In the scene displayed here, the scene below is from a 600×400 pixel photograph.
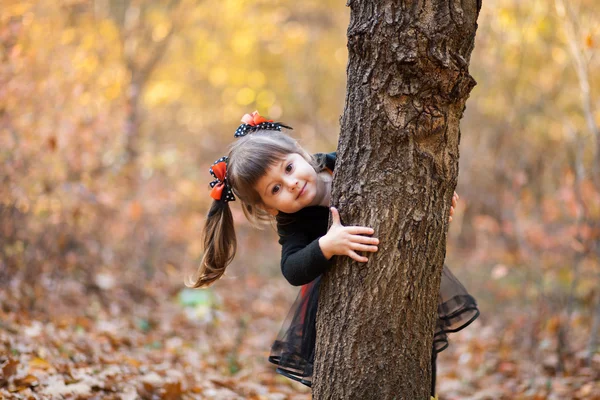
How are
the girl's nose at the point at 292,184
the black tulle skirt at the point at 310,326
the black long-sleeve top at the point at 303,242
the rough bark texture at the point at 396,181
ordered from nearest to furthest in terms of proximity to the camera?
the rough bark texture at the point at 396,181 → the black long-sleeve top at the point at 303,242 → the girl's nose at the point at 292,184 → the black tulle skirt at the point at 310,326

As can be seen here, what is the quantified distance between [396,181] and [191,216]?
27.7 ft

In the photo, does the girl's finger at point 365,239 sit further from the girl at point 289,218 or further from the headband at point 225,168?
the headband at point 225,168

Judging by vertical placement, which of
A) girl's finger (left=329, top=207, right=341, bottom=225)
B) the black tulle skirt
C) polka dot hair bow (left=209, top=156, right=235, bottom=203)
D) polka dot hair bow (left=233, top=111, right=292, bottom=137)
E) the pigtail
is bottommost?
the black tulle skirt

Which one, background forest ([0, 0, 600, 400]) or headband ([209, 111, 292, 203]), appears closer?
headband ([209, 111, 292, 203])

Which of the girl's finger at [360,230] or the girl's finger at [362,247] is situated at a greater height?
the girl's finger at [360,230]

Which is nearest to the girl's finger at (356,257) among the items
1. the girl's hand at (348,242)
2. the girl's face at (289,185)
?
the girl's hand at (348,242)

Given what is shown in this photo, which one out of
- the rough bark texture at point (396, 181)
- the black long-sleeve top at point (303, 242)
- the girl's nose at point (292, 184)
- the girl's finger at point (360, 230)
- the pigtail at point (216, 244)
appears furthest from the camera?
the pigtail at point (216, 244)

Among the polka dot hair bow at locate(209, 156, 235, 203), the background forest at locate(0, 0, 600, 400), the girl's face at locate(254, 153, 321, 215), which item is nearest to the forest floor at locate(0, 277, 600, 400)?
the background forest at locate(0, 0, 600, 400)

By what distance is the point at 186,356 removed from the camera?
169 inches

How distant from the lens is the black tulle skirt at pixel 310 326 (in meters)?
2.57

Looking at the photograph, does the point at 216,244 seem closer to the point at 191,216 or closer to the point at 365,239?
the point at 365,239

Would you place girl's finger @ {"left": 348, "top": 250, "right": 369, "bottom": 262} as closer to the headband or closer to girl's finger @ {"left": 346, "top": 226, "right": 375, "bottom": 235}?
girl's finger @ {"left": 346, "top": 226, "right": 375, "bottom": 235}

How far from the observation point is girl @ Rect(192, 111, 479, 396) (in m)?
2.40

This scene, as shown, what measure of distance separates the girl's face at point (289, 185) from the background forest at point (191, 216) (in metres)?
1.21
